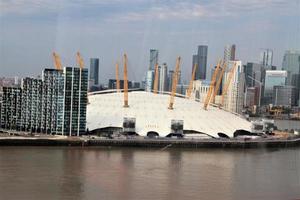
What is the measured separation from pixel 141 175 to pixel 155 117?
14.4ft

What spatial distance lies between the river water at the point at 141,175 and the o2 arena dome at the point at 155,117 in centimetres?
137

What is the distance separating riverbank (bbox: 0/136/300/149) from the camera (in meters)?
8.48

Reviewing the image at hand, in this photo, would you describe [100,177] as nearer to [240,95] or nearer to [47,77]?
[47,77]

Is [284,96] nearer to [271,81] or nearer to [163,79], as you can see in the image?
[271,81]

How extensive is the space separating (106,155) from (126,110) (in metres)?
2.78

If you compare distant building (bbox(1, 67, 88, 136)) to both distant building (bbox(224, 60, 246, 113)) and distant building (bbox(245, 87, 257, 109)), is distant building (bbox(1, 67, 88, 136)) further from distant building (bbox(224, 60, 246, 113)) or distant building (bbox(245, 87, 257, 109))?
distant building (bbox(245, 87, 257, 109))

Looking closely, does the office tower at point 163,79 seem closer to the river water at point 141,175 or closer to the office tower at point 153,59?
the office tower at point 153,59

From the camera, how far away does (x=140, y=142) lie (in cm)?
907

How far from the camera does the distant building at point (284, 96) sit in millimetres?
15247

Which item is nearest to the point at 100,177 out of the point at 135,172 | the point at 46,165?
the point at 135,172

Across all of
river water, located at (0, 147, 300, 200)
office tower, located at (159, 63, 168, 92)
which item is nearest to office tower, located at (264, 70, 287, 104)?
office tower, located at (159, 63, 168, 92)

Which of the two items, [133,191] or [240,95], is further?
[240,95]

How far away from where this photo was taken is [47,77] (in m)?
9.45

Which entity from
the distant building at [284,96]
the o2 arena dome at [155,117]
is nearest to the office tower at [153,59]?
the o2 arena dome at [155,117]
